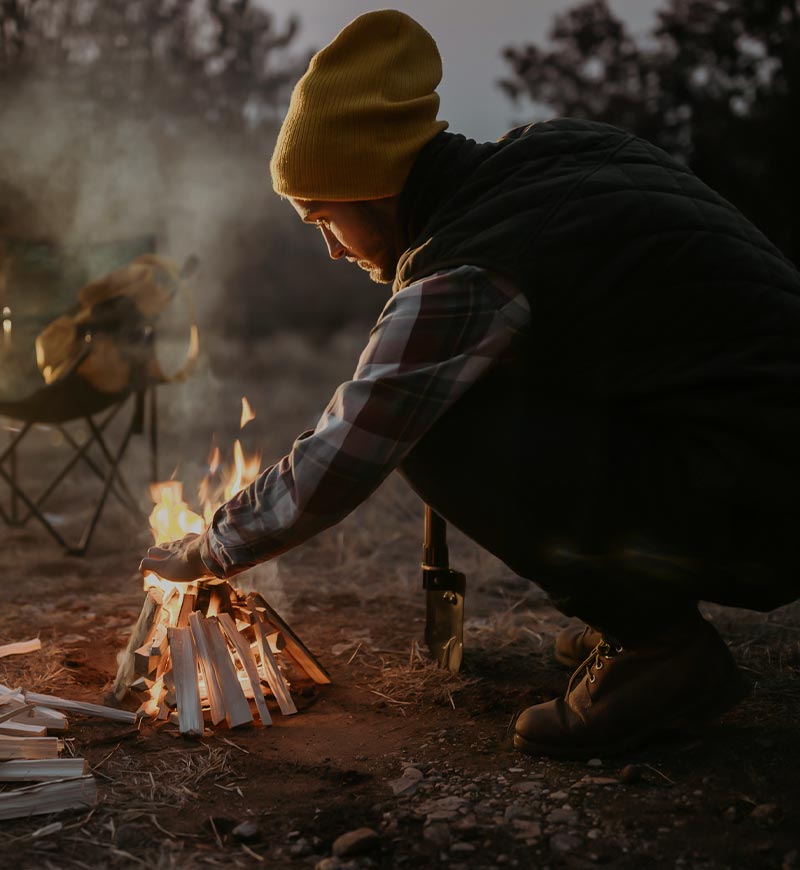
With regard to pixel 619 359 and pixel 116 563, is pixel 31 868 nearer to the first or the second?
pixel 619 359

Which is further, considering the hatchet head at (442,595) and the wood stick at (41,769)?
the hatchet head at (442,595)

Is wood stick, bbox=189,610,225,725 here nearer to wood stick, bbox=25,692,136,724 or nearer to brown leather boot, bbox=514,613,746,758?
wood stick, bbox=25,692,136,724

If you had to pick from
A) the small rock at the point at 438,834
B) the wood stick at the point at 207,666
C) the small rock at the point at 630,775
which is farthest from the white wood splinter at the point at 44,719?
the small rock at the point at 630,775

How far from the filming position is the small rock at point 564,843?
5.81 feet

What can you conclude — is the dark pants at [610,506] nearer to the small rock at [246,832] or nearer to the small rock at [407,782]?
the small rock at [407,782]

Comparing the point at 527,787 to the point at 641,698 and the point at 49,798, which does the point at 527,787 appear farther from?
the point at 49,798

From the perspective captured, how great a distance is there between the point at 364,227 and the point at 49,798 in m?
1.42

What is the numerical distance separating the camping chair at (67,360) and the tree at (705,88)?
467 cm

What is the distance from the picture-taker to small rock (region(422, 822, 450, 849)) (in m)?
1.80

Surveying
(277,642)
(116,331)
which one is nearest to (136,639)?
(277,642)

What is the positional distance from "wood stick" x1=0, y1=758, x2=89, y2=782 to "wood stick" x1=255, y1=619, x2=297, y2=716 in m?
0.63

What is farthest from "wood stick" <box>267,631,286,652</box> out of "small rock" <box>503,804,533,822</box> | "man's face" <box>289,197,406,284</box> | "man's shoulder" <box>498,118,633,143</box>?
"man's shoulder" <box>498,118,633,143</box>

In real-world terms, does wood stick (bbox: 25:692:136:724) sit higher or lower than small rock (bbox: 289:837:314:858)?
higher

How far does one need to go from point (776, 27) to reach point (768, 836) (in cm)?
804
